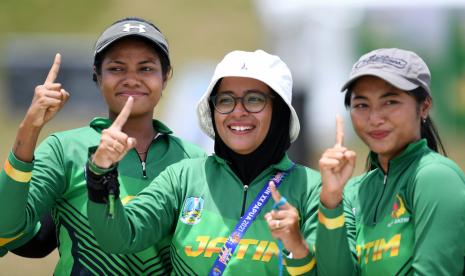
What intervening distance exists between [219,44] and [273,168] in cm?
1919

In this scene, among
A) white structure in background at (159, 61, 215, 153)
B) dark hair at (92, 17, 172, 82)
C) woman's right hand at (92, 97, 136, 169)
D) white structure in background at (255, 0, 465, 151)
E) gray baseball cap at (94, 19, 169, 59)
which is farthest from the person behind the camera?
white structure in background at (255, 0, 465, 151)

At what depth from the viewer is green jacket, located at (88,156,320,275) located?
433cm

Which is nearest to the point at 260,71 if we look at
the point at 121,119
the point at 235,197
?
the point at 235,197

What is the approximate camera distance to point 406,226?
165 inches

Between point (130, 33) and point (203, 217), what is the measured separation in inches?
45.1

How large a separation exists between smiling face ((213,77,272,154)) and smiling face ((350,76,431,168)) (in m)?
0.47

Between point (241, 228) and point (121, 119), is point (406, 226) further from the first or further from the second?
point (121, 119)

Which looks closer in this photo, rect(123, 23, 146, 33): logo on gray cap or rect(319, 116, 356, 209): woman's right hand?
rect(319, 116, 356, 209): woman's right hand

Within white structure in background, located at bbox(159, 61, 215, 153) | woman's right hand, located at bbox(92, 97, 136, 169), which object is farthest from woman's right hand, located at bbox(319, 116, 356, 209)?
white structure in background, located at bbox(159, 61, 215, 153)

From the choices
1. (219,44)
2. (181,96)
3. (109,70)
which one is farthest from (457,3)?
(109,70)

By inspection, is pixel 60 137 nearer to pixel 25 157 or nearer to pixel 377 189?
pixel 25 157

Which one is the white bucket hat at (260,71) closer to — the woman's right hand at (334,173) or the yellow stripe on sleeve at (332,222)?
the woman's right hand at (334,173)

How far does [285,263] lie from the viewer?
169 inches

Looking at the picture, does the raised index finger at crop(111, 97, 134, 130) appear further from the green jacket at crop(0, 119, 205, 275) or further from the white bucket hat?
the green jacket at crop(0, 119, 205, 275)
